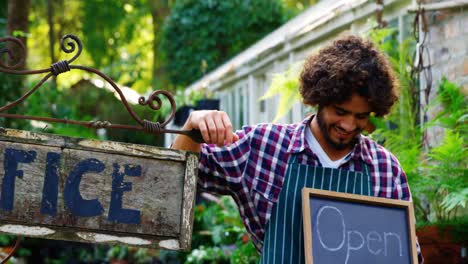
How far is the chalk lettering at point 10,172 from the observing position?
2980 mm

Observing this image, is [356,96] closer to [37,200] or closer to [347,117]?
[347,117]

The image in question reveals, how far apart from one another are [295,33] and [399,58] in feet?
8.00

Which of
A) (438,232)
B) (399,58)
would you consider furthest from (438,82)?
(438,232)

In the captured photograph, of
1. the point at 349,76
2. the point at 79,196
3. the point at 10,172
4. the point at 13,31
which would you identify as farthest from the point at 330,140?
the point at 13,31

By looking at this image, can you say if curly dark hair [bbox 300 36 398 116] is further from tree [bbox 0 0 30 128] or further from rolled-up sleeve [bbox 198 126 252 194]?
tree [bbox 0 0 30 128]

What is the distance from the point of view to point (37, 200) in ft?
9.86

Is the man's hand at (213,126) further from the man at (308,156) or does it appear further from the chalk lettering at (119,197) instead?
the chalk lettering at (119,197)

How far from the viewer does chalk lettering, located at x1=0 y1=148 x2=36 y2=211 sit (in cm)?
298

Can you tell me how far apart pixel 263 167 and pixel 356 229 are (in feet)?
1.45

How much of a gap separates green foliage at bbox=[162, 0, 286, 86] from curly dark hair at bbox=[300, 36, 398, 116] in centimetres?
1575

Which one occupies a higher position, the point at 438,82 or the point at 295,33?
the point at 295,33

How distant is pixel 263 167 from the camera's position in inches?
140

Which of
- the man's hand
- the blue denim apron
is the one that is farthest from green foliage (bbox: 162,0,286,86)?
the man's hand

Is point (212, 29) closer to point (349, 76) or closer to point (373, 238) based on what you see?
point (349, 76)
